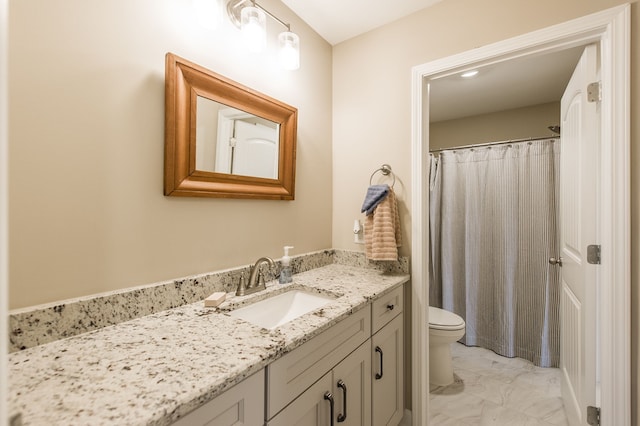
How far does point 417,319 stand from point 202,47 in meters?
1.71

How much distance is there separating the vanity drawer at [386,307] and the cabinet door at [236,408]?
661 mm

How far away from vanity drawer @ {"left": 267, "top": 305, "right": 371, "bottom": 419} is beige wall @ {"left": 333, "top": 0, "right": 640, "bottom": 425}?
69cm

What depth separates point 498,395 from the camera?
6.24ft

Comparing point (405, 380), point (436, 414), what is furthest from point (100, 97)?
point (436, 414)

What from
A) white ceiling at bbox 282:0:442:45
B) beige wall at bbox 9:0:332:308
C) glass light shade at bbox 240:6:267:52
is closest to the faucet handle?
beige wall at bbox 9:0:332:308

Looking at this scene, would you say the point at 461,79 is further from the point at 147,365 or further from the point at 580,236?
the point at 147,365

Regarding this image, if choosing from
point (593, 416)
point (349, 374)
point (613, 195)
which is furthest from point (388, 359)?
point (613, 195)

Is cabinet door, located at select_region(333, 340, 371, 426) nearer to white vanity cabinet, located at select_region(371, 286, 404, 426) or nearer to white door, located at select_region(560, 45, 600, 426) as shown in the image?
white vanity cabinet, located at select_region(371, 286, 404, 426)

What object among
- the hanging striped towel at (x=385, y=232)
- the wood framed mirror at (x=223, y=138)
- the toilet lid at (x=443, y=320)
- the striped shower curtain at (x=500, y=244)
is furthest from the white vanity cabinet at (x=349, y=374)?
the striped shower curtain at (x=500, y=244)

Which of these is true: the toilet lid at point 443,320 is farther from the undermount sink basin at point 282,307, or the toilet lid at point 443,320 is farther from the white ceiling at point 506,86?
the white ceiling at point 506,86

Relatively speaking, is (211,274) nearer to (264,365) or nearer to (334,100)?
(264,365)

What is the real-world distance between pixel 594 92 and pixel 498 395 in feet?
6.16

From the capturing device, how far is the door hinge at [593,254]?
1202 mm

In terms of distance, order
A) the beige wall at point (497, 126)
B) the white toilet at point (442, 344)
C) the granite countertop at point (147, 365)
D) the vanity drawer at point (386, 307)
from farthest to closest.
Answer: the beige wall at point (497, 126), the white toilet at point (442, 344), the vanity drawer at point (386, 307), the granite countertop at point (147, 365)
